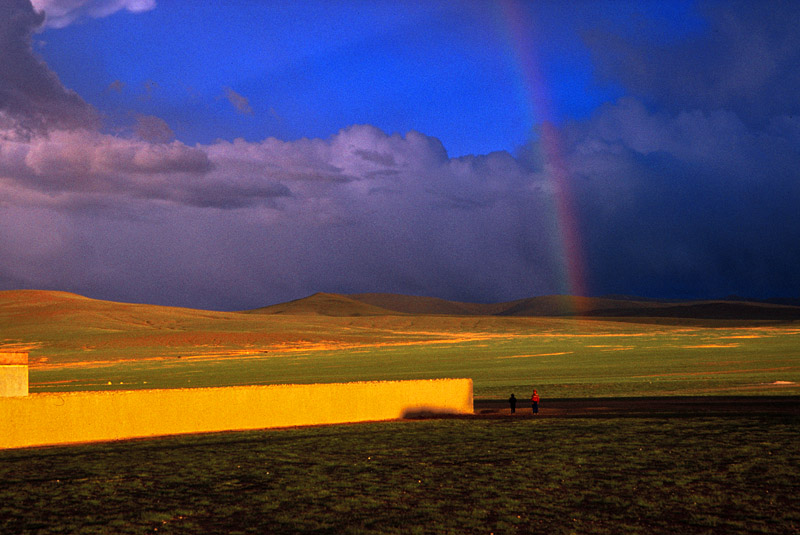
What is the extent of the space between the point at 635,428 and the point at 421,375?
31264 millimetres

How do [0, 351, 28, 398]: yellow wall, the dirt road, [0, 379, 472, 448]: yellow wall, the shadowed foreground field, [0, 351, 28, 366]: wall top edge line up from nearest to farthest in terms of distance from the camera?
the shadowed foreground field < [0, 379, 472, 448]: yellow wall < the dirt road < [0, 351, 28, 398]: yellow wall < [0, 351, 28, 366]: wall top edge

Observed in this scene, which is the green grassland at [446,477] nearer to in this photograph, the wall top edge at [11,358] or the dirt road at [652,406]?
the dirt road at [652,406]

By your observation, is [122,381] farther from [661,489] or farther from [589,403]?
[661,489]

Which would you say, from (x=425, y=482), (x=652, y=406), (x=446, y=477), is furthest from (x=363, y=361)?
(x=425, y=482)

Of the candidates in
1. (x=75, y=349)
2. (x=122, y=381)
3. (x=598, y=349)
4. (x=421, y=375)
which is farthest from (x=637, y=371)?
(x=75, y=349)

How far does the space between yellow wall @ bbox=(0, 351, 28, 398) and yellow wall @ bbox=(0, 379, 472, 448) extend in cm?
667

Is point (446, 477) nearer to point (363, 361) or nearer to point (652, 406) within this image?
point (652, 406)

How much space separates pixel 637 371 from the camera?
5231 cm

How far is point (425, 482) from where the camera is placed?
608 inches

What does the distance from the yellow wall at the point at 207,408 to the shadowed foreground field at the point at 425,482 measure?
4.32ft

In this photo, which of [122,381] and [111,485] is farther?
[122,381]

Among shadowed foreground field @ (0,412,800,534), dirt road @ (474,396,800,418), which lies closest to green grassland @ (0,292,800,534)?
shadowed foreground field @ (0,412,800,534)

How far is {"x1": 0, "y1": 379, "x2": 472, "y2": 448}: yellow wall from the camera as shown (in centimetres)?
2192

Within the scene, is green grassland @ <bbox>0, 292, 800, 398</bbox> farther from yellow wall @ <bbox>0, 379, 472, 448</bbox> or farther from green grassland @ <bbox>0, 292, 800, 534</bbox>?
yellow wall @ <bbox>0, 379, 472, 448</bbox>
